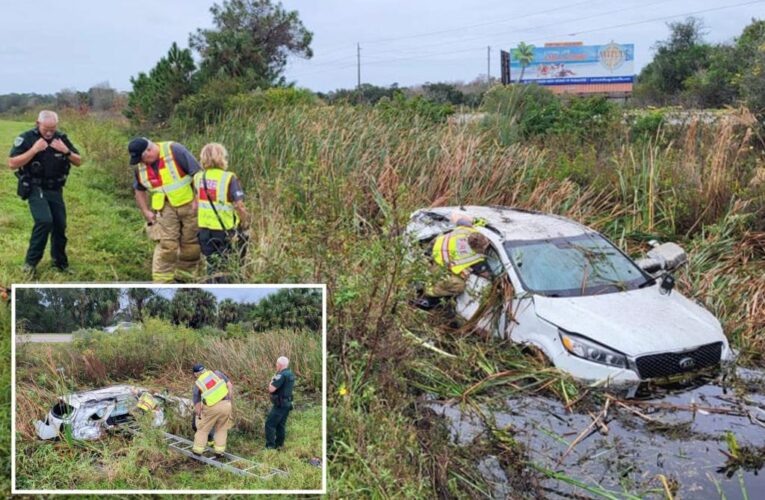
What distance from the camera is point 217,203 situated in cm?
714

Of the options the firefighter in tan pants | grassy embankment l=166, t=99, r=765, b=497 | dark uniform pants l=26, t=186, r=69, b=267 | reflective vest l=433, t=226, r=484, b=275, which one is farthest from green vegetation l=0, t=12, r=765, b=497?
the firefighter in tan pants

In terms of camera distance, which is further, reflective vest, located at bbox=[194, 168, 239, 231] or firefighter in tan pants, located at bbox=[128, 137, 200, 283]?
firefighter in tan pants, located at bbox=[128, 137, 200, 283]

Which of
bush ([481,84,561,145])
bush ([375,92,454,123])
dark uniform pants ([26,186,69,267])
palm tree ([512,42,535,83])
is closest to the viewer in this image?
dark uniform pants ([26,186,69,267])

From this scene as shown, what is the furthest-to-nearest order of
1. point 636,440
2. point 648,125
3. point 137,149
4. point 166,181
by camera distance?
point 648,125, point 166,181, point 137,149, point 636,440

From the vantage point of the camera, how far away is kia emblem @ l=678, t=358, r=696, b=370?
5.88m

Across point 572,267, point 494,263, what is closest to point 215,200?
point 494,263

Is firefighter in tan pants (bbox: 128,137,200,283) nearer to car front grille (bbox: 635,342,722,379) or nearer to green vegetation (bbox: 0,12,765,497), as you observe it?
green vegetation (bbox: 0,12,765,497)

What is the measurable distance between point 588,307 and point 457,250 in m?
1.20

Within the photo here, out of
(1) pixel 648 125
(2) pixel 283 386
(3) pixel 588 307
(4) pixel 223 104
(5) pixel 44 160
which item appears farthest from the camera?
(4) pixel 223 104

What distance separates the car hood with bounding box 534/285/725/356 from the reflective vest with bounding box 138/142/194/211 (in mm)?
3529

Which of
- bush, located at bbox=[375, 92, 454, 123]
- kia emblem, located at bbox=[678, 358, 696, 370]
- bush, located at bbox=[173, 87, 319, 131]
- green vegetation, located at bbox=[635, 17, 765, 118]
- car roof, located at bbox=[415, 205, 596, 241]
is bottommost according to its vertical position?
kia emblem, located at bbox=[678, 358, 696, 370]

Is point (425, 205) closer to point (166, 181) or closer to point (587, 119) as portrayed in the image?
point (166, 181)

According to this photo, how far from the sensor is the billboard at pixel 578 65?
48688 millimetres

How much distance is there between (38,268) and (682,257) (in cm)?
680
